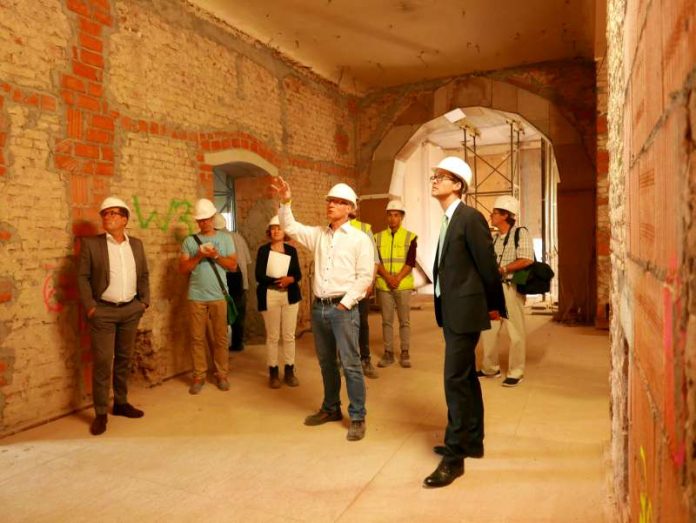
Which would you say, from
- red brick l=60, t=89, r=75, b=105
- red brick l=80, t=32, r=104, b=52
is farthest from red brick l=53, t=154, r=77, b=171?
red brick l=80, t=32, r=104, b=52

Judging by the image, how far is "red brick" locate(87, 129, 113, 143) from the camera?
451 cm

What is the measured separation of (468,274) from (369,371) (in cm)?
246

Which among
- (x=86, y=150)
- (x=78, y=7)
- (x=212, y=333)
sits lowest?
(x=212, y=333)

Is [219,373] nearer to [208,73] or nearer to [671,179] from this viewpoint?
[208,73]

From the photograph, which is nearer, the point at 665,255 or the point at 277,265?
the point at 665,255

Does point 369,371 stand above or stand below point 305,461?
above

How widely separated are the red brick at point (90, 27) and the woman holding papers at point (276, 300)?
2233 millimetres

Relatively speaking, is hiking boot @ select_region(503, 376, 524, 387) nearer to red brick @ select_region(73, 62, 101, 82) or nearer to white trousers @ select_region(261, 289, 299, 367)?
white trousers @ select_region(261, 289, 299, 367)

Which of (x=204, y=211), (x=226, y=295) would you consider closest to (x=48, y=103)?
(x=204, y=211)

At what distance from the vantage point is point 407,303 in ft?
18.7

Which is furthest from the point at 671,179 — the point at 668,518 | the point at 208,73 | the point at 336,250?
the point at 208,73

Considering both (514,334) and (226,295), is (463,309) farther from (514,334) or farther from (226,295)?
(226,295)

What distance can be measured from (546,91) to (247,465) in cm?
719

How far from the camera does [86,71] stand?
14.7 feet
